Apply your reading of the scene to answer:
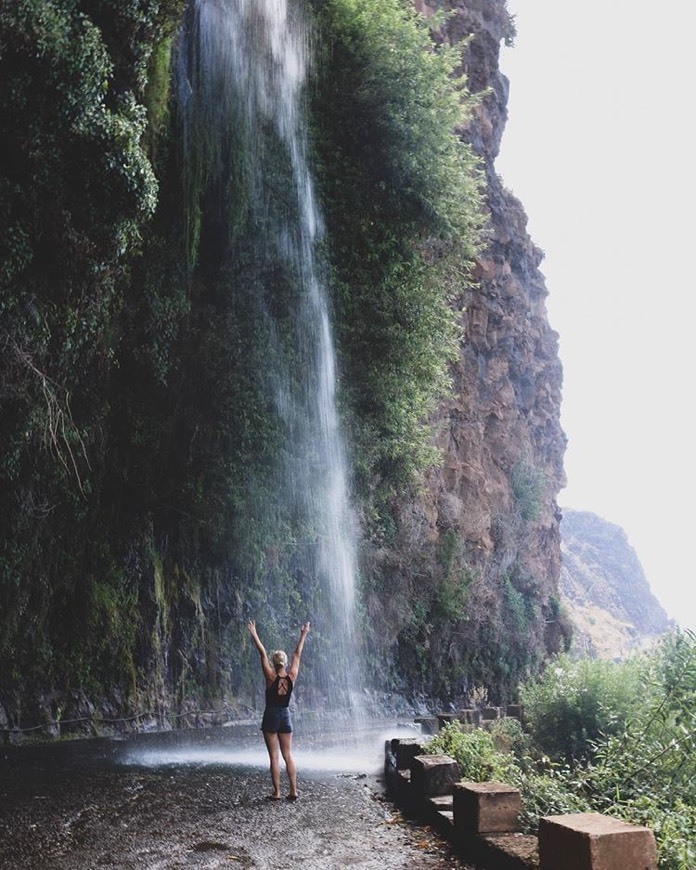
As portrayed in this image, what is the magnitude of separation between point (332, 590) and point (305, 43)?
50.0ft

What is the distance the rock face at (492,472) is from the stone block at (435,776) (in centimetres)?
1972

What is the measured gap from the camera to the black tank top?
8.11 meters

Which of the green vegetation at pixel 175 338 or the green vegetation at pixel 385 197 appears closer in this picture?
the green vegetation at pixel 175 338

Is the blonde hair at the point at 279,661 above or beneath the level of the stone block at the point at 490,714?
above

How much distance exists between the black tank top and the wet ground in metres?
0.96

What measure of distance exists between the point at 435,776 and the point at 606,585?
146820 mm

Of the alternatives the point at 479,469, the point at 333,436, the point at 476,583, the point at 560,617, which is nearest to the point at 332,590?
the point at 333,436

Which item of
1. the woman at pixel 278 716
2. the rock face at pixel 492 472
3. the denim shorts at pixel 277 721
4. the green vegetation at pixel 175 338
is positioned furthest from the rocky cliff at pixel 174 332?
the rock face at pixel 492 472

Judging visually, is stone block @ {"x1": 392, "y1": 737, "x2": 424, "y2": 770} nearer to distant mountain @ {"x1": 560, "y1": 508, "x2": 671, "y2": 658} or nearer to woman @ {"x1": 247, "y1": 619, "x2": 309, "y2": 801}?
woman @ {"x1": 247, "y1": 619, "x2": 309, "y2": 801}

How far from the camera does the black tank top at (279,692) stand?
26.6 feet

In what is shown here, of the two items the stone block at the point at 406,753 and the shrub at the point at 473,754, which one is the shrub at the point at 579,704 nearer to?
the shrub at the point at 473,754

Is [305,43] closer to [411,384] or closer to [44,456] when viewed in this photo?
[411,384]

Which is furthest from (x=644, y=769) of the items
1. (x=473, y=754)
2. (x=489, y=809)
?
(x=489, y=809)

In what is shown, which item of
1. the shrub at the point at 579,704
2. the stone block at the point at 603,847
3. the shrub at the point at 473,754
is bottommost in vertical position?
the shrub at the point at 579,704
